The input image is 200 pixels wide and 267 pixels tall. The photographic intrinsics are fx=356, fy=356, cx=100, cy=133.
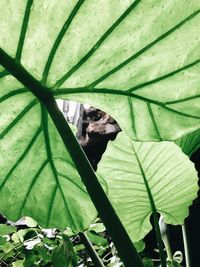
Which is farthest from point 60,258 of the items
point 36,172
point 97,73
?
point 97,73

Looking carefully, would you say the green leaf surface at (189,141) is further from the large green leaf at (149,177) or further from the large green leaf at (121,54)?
the large green leaf at (121,54)

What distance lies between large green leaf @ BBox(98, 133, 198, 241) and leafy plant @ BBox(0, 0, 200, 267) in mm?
245

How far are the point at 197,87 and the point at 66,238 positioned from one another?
758 millimetres

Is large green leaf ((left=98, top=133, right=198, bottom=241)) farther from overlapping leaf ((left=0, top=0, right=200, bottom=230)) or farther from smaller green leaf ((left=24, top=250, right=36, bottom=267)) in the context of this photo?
smaller green leaf ((left=24, top=250, right=36, bottom=267))

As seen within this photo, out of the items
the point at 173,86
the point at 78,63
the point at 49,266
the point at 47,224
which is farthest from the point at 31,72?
the point at 49,266

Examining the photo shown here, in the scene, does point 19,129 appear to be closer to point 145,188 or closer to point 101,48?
point 101,48

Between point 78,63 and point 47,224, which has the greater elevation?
point 78,63

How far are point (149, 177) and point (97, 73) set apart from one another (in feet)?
1.75

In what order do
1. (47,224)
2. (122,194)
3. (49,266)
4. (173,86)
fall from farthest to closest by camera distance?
(49,266) → (122,194) → (47,224) → (173,86)

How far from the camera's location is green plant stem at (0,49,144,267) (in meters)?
0.74

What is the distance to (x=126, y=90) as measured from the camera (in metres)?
0.88

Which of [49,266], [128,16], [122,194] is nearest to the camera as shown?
[128,16]

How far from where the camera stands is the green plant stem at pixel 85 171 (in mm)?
736

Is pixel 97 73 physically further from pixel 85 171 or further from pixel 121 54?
pixel 85 171
